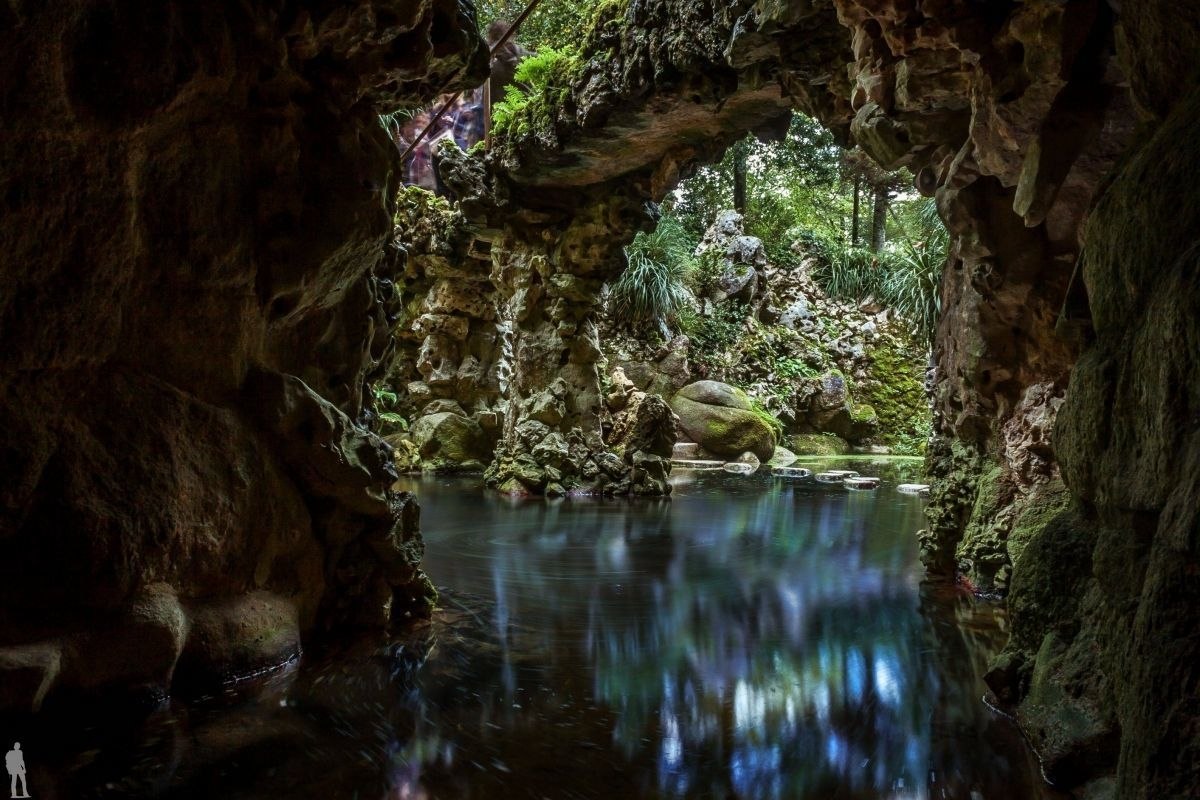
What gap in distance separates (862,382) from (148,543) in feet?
57.6

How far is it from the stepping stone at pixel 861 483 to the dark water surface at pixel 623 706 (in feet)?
18.4

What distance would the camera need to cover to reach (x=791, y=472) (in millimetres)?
13297

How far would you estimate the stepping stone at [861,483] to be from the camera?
1116 cm

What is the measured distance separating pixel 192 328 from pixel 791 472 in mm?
11670

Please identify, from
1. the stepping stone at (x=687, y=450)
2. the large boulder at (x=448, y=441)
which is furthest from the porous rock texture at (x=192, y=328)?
the stepping stone at (x=687, y=450)

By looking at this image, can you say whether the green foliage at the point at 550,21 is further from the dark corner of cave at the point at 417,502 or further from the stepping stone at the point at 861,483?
the stepping stone at the point at 861,483

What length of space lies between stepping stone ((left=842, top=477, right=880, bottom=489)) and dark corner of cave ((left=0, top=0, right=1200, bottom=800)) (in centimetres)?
511

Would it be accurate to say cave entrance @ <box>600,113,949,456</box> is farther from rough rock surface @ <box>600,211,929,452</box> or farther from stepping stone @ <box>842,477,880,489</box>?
stepping stone @ <box>842,477,880,489</box>

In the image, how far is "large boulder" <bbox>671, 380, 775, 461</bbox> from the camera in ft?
49.2

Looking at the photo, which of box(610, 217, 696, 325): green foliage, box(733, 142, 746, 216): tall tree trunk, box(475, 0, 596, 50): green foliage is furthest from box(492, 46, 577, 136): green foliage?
box(733, 142, 746, 216): tall tree trunk

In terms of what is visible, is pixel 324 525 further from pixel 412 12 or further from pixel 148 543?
pixel 412 12

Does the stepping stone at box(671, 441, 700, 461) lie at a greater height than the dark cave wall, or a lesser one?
lesser

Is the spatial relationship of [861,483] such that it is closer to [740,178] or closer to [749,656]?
[749,656]

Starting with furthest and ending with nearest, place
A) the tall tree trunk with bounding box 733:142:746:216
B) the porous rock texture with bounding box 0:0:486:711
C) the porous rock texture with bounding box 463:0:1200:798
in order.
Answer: the tall tree trunk with bounding box 733:142:746:216 < the porous rock texture with bounding box 0:0:486:711 < the porous rock texture with bounding box 463:0:1200:798
